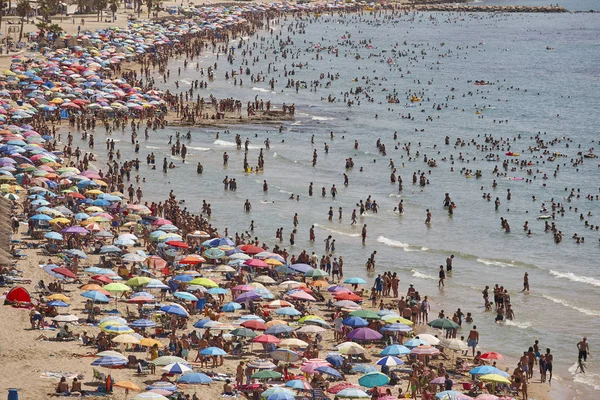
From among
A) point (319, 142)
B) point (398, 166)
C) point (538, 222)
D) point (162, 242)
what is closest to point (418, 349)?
point (162, 242)

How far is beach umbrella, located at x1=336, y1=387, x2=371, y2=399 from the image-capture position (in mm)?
22584

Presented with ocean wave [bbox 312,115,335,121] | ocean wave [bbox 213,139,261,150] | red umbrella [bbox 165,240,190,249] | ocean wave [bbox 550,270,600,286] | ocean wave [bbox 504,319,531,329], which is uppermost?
ocean wave [bbox 312,115,335,121]

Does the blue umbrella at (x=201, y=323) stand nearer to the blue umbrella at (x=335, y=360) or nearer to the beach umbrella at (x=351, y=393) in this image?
the blue umbrella at (x=335, y=360)

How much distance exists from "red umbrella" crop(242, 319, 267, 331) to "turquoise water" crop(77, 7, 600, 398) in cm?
806

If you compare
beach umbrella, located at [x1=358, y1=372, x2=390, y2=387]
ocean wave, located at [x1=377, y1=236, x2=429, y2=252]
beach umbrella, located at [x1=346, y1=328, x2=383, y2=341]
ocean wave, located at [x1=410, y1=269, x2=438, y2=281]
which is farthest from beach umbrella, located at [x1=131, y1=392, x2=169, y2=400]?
ocean wave, located at [x1=377, y1=236, x2=429, y2=252]

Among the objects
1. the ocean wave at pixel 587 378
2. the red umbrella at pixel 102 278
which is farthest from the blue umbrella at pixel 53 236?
the ocean wave at pixel 587 378

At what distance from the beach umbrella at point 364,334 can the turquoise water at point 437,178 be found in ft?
17.1

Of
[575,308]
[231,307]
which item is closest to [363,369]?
[231,307]

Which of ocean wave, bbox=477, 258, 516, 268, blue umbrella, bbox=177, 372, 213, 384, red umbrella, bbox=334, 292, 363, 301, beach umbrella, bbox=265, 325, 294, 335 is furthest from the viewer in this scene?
ocean wave, bbox=477, 258, 516, 268

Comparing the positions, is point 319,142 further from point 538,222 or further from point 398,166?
point 538,222

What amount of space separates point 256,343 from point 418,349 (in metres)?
5.00

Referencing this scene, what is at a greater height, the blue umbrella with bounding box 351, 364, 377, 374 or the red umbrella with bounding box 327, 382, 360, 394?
the red umbrella with bounding box 327, 382, 360, 394

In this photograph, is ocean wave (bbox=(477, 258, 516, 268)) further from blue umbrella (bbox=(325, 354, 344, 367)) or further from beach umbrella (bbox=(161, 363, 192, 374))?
beach umbrella (bbox=(161, 363, 192, 374))

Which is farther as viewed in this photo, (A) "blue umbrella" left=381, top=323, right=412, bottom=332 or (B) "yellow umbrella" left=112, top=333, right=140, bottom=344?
(A) "blue umbrella" left=381, top=323, right=412, bottom=332
